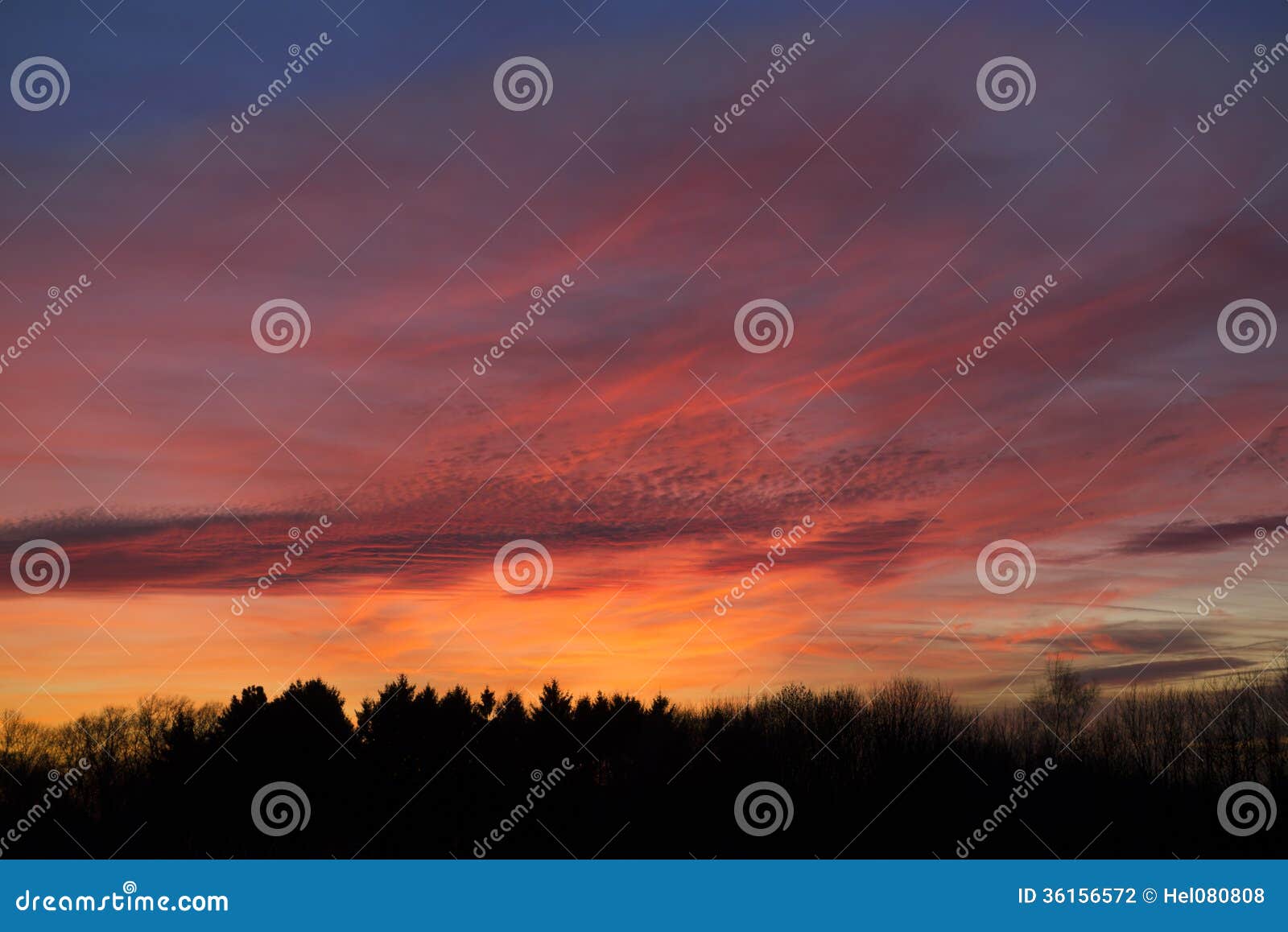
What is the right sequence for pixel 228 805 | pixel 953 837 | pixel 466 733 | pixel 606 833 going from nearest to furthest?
pixel 953 837 < pixel 606 833 < pixel 228 805 < pixel 466 733

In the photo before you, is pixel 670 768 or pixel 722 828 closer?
pixel 722 828

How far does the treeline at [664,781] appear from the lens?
47.7 m

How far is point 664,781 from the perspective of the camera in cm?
4978

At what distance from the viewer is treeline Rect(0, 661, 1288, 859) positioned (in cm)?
4772

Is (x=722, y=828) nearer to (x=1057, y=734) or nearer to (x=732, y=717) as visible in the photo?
(x=732, y=717)

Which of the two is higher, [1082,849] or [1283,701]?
[1283,701]

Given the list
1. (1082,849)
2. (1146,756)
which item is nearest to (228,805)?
(1082,849)

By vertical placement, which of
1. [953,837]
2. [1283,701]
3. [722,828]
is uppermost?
[1283,701]

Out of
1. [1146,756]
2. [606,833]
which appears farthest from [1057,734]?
[606,833]

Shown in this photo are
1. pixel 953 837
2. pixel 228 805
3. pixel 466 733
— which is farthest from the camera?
pixel 466 733

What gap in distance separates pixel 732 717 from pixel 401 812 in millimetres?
16294

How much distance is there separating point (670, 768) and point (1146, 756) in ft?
76.1

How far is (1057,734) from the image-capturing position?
55.2 m

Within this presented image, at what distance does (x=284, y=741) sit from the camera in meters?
56.0
